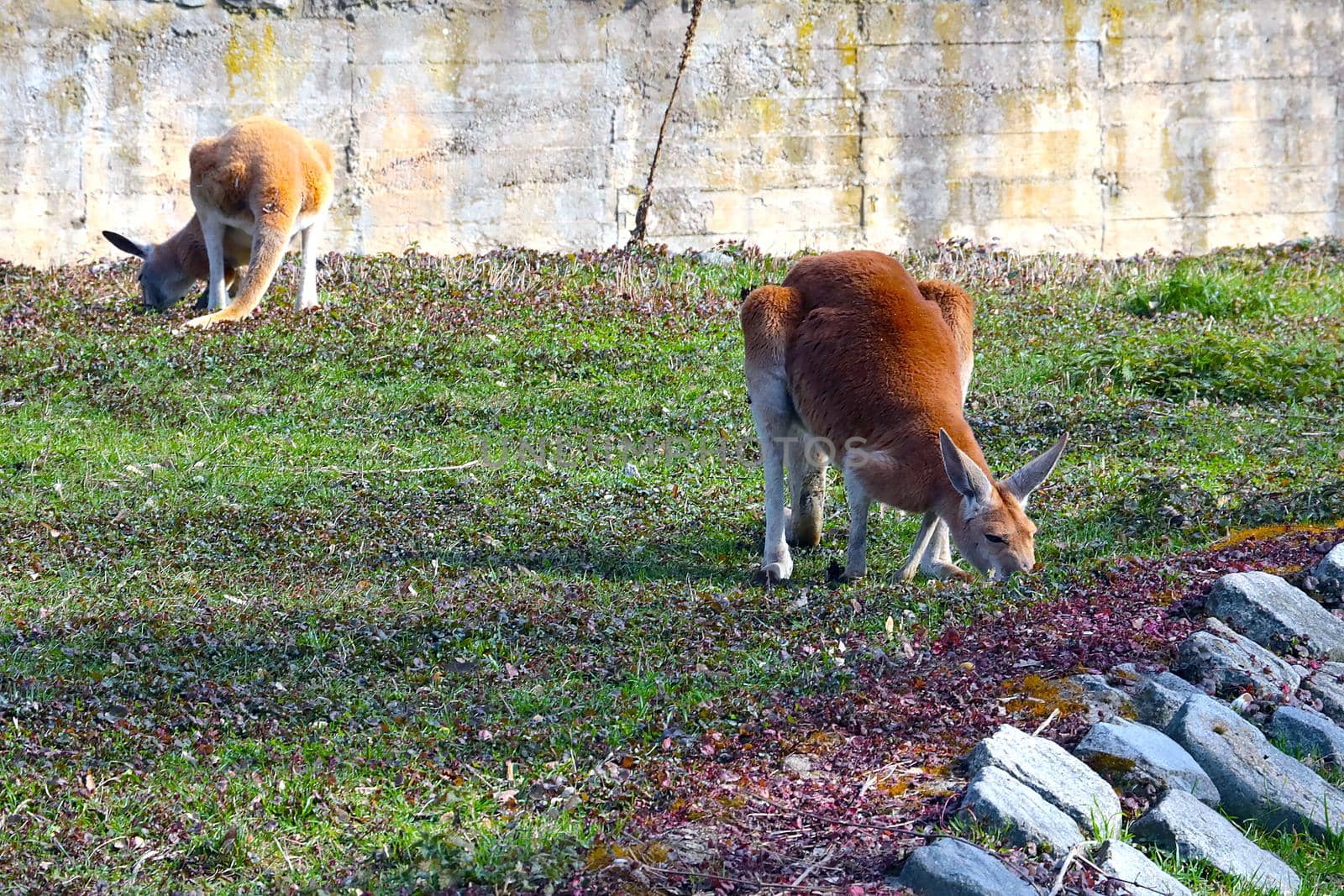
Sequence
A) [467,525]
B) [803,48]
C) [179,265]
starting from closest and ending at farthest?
[467,525] < [179,265] < [803,48]

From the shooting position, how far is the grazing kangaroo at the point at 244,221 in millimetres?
11625

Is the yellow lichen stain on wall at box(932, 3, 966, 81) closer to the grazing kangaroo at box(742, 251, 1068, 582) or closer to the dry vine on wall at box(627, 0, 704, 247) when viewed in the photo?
the dry vine on wall at box(627, 0, 704, 247)

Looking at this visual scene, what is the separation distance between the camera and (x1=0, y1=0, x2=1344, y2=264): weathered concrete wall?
1397 centimetres

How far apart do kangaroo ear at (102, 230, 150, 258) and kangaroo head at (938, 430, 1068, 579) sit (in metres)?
8.53

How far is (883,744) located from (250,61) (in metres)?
11.6

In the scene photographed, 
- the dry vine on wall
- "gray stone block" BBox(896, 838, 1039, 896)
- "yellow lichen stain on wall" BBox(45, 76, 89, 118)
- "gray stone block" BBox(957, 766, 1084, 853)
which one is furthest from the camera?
the dry vine on wall

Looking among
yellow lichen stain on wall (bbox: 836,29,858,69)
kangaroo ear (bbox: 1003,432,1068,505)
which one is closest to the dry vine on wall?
yellow lichen stain on wall (bbox: 836,29,858,69)

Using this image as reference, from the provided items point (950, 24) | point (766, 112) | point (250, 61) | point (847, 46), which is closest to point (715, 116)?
point (766, 112)

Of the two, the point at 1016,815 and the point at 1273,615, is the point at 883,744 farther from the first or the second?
the point at 1273,615

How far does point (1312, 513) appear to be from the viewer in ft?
23.4

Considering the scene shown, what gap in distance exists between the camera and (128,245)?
40.4 feet

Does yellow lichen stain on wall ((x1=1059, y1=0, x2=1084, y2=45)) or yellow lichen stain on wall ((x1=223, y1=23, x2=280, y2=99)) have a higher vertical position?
yellow lichen stain on wall ((x1=1059, y1=0, x2=1084, y2=45))

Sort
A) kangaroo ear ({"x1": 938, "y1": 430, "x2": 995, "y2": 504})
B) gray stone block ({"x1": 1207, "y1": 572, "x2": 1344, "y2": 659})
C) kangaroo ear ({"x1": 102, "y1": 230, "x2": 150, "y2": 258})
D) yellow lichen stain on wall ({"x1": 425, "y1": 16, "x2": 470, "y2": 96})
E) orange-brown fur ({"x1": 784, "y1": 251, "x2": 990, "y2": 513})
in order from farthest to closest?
yellow lichen stain on wall ({"x1": 425, "y1": 16, "x2": 470, "y2": 96}), kangaroo ear ({"x1": 102, "y1": 230, "x2": 150, "y2": 258}), orange-brown fur ({"x1": 784, "y1": 251, "x2": 990, "y2": 513}), kangaroo ear ({"x1": 938, "y1": 430, "x2": 995, "y2": 504}), gray stone block ({"x1": 1207, "y1": 572, "x2": 1344, "y2": 659})

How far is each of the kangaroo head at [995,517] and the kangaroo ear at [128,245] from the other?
28.0 feet
